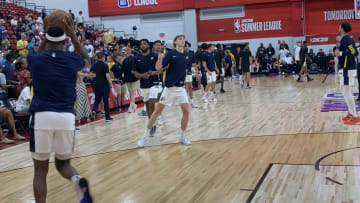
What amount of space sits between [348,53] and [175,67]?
361cm

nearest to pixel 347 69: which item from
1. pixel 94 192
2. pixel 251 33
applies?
pixel 94 192

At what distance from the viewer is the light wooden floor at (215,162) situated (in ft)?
14.8

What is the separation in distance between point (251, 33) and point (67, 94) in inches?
995

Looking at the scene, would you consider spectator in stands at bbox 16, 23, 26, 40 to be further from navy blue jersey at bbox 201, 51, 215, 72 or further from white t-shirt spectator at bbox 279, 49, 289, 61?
white t-shirt spectator at bbox 279, 49, 289, 61

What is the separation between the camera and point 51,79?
338 centimetres

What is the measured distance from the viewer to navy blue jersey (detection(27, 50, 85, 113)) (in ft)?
11.1

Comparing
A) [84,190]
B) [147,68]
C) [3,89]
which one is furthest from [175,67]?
[3,89]

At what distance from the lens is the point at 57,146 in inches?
138

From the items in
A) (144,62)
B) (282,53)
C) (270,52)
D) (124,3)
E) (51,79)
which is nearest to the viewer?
(51,79)

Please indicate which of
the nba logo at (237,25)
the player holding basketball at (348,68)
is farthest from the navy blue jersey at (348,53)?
the nba logo at (237,25)

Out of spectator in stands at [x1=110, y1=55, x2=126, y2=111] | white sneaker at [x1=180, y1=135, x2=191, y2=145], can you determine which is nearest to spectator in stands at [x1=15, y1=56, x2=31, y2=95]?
spectator in stands at [x1=110, y1=55, x2=126, y2=111]

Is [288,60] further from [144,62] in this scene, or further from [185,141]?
[185,141]

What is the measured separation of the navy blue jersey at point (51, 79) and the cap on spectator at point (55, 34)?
0.35ft

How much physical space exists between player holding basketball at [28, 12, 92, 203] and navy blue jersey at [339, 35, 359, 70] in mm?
6150
